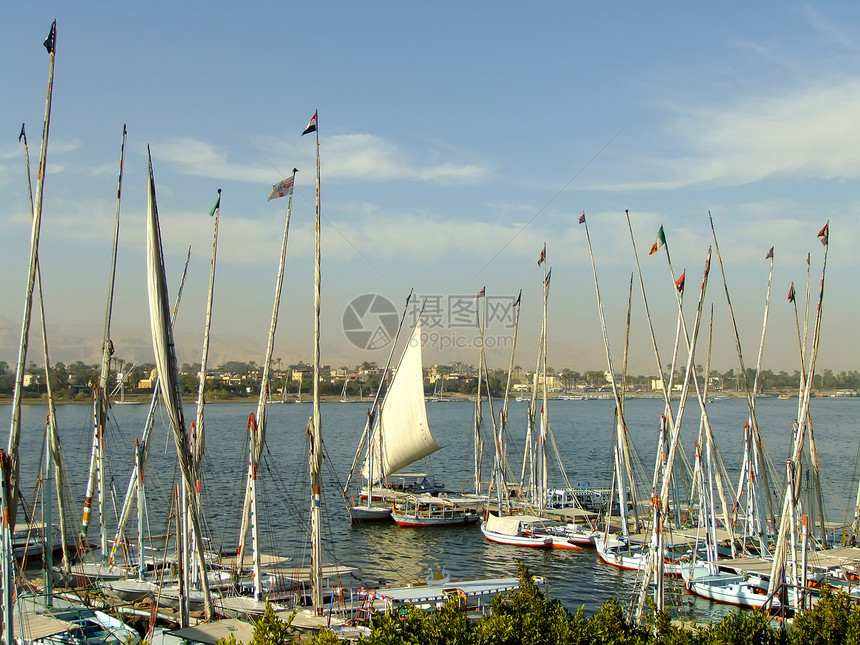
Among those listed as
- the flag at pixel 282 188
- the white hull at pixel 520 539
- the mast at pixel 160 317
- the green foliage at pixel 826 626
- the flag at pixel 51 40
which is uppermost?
the flag at pixel 51 40

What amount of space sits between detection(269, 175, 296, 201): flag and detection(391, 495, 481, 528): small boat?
23.8 metres

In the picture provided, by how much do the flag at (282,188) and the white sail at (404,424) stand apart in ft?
83.8

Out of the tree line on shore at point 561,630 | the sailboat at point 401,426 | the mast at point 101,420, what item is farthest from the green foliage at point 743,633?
the sailboat at point 401,426

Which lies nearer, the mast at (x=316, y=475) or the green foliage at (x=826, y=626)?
the green foliage at (x=826, y=626)

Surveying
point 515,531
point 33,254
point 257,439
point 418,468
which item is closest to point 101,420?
point 257,439

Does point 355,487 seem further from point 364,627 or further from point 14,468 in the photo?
point 14,468

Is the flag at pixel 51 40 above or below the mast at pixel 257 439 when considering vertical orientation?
above

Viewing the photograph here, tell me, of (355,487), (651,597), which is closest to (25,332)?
(651,597)

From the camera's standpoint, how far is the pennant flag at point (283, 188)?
82.0ft

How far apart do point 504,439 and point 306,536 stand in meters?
13.0

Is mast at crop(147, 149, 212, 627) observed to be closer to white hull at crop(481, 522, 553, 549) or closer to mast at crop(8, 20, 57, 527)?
mast at crop(8, 20, 57, 527)

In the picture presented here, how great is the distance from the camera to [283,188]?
25078 mm

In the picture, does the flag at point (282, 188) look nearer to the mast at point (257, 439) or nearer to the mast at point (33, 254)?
the mast at point (257, 439)

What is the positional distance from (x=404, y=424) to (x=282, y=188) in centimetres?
2717
